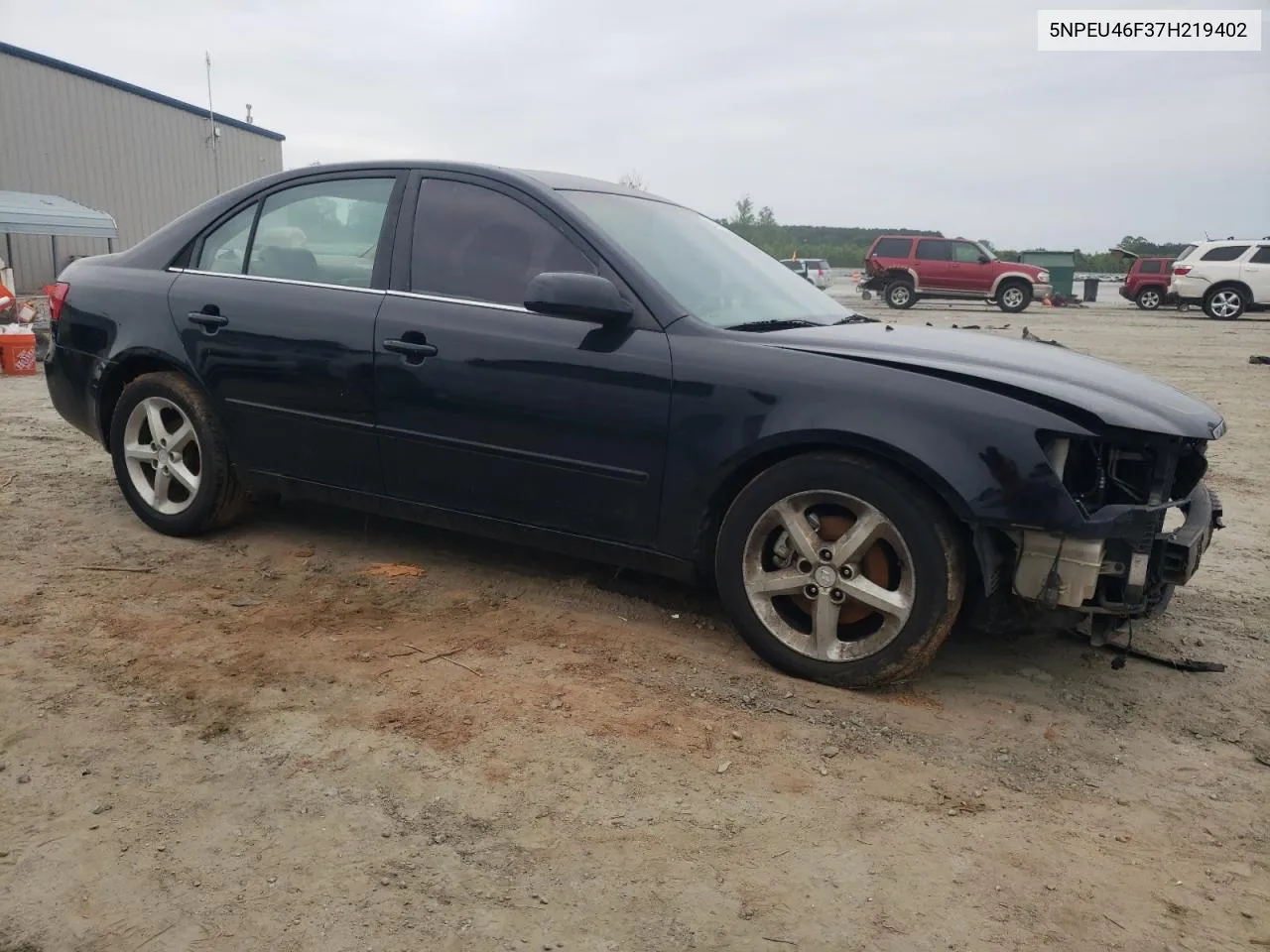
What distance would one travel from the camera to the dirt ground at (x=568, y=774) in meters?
2.02

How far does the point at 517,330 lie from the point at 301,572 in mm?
1453

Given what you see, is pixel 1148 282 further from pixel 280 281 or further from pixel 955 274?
pixel 280 281

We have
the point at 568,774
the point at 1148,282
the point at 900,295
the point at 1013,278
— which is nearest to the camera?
the point at 568,774

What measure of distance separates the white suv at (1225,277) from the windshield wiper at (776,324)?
22.9 m

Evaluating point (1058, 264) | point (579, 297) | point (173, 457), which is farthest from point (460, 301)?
point (1058, 264)

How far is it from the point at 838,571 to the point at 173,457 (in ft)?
9.80

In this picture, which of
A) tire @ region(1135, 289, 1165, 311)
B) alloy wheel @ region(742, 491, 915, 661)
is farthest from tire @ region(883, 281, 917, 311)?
alloy wheel @ region(742, 491, 915, 661)

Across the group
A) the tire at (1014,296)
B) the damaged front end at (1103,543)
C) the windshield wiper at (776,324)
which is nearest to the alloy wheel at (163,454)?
the windshield wiper at (776,324)

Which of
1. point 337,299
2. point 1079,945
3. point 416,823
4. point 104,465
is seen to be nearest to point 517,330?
point 337,299

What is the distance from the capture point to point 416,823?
230 cm

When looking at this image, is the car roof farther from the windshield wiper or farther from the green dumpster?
the green dumpster

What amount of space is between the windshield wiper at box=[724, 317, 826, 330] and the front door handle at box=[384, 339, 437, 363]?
1.09 metres

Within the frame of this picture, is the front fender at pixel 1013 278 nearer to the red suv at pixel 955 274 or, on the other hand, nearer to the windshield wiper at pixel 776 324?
the red suv at pixel 955 274

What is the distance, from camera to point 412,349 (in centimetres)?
363
